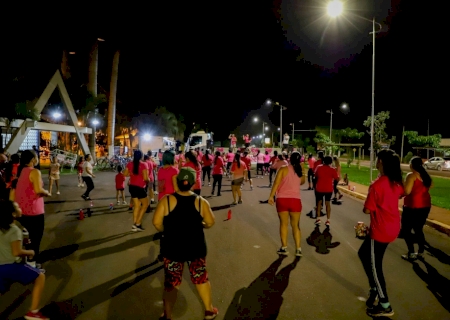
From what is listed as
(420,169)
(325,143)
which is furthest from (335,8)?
(325,143)

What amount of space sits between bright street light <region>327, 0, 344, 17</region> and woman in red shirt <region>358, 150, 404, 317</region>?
1002 centimetres

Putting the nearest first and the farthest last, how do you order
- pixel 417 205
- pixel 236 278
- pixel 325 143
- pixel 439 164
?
pixel 236 278 < pixel 417 205 < pixel 325 143 < pixel 439 164

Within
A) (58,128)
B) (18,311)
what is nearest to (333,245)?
(18,311)

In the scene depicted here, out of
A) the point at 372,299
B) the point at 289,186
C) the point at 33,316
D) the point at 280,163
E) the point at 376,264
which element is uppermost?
the point at 280,163

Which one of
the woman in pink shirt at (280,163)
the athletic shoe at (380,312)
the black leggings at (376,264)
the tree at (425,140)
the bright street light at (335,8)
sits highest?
the bright street light at (335,8)

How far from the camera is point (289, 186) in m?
6.61

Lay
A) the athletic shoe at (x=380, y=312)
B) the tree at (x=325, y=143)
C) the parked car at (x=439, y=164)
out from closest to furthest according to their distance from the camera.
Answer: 1. the athletic shoe at (x=380, y=312)
2. the tree at (x=325, y=143)
3. the parked car at (x=439, y=164)

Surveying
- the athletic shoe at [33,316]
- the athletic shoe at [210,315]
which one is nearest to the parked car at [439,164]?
the athletic shoe at [210,315]

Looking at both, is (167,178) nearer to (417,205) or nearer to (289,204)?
(289,204)

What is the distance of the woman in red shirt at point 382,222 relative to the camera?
174 inches

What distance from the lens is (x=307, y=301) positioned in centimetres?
Answer: 475

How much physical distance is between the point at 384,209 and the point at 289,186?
7.54ft

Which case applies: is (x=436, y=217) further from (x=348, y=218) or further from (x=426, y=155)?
(x=426, y=155)

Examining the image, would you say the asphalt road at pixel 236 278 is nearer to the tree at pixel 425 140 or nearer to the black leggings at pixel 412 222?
the black leggings at pixel 412 222
